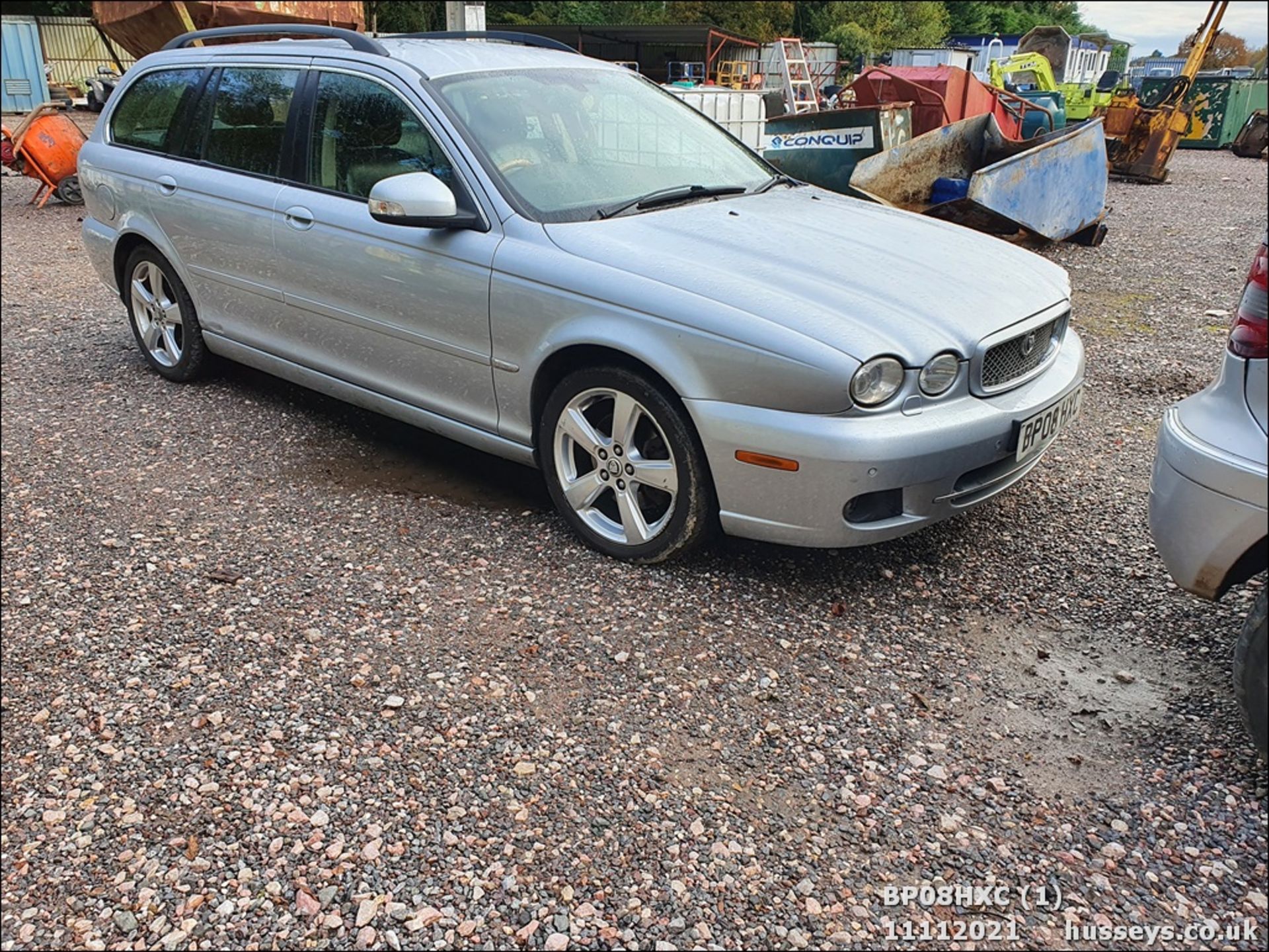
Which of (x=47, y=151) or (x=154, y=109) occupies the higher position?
(x=154, y=109)

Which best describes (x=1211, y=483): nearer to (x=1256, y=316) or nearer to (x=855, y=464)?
(x=1256, y=316)

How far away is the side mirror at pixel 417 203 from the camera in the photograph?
365 cm

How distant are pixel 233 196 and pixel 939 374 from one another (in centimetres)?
344

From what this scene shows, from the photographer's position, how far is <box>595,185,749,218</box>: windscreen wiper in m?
3.83

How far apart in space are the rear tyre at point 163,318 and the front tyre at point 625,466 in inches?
107

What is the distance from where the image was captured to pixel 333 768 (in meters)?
2.69

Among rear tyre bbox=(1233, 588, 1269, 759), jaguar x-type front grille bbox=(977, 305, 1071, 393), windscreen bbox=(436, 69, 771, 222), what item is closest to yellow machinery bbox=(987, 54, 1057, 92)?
windscreen bbox=(436, 69, 771, 222)

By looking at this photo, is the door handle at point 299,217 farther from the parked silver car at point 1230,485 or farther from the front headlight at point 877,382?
the parked silver car at point 1230,485

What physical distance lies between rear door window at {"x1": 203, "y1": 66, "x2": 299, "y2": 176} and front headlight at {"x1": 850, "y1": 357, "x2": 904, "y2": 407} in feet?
9.92

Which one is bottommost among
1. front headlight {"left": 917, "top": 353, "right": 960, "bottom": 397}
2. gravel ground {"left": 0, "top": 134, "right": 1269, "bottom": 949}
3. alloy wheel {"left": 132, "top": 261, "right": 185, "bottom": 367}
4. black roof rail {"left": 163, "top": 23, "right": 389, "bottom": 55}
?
gravel ground {"left": 0, "top": 134, "right": 1269, "bottom": 949}

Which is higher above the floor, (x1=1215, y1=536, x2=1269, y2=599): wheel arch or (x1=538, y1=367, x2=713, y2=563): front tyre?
(x1=1215, y1=536, x2=1269, y2=599): wheel arch

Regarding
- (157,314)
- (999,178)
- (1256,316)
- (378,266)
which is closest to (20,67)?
(157,314)

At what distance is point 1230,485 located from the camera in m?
2.22

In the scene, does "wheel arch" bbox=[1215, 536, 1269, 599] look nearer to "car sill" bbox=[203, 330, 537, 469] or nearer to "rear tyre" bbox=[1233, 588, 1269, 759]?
"rear tyre" bbox=[1233, 588, 1269, 759]
